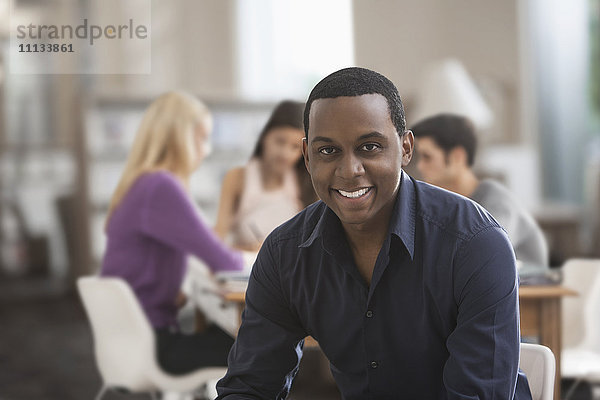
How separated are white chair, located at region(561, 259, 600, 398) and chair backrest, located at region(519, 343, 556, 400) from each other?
944 millimetres

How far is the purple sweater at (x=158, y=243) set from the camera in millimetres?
2473

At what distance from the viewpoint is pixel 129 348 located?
92.2 inches

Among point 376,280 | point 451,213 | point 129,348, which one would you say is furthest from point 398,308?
point 129,348

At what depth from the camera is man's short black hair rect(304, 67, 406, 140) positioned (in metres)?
1.21

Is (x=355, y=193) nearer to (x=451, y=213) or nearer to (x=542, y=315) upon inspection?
(x=451, y=213)

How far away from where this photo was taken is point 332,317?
4.36 ft

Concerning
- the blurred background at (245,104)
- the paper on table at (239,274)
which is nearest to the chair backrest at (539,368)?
the paper on table at (239,274)

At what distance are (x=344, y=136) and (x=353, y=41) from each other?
639 cm

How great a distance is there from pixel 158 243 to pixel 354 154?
1.43 metres

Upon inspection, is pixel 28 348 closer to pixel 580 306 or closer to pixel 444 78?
pixel 444 78

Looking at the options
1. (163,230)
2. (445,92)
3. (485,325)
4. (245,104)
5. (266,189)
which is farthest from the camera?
(245,104)

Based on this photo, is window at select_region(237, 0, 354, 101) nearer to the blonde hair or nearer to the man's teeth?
the blonde hair

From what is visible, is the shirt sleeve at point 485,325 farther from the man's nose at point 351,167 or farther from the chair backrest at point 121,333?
the chair backrest at point 121,333

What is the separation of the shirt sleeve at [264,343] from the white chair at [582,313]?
1255mm
